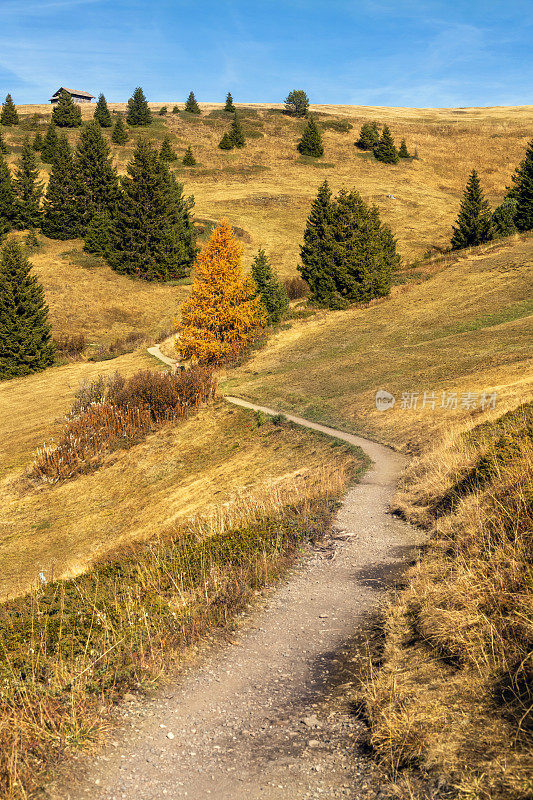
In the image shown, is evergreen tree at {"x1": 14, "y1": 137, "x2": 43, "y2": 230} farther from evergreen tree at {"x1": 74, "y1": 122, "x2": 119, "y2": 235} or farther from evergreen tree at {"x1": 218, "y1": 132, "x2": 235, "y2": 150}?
evergreen tree at {"x1": 218, "y1": 132, "x2": 235, "y2": 150}

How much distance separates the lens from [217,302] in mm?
37000

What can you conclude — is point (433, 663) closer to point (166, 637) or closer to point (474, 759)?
point (474, 759)

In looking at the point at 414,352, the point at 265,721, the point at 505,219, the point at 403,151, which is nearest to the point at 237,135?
the point at 403,151

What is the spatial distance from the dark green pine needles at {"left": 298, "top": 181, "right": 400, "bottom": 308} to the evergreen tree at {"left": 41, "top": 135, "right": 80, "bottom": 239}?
29.3 meters

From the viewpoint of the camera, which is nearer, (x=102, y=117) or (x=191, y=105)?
(x=102, y=117)

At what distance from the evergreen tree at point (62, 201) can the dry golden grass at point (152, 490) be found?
4361 cm

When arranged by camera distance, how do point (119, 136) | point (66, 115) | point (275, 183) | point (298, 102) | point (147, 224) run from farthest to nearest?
point (298, 102) → point (66, 115) → point (119, 136) → point (275, 183) → point (147, 224)

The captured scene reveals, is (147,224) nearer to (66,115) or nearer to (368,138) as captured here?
(66,115)

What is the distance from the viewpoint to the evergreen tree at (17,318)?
41.2m

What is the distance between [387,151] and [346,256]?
51.6 metres

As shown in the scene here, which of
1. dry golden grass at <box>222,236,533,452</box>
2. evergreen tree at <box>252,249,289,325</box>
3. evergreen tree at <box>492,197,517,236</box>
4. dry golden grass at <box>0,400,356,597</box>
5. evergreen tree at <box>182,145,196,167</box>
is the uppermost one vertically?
evergreen tree at <box>182,145,196,167</box>

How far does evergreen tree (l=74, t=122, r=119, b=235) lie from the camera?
6159 centimetres

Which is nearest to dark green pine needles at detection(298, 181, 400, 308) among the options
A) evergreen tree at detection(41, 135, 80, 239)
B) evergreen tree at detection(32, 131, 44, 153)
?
evergreen tree at detection(41, 135, 80, 239)

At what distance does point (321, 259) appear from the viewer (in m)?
45.5
